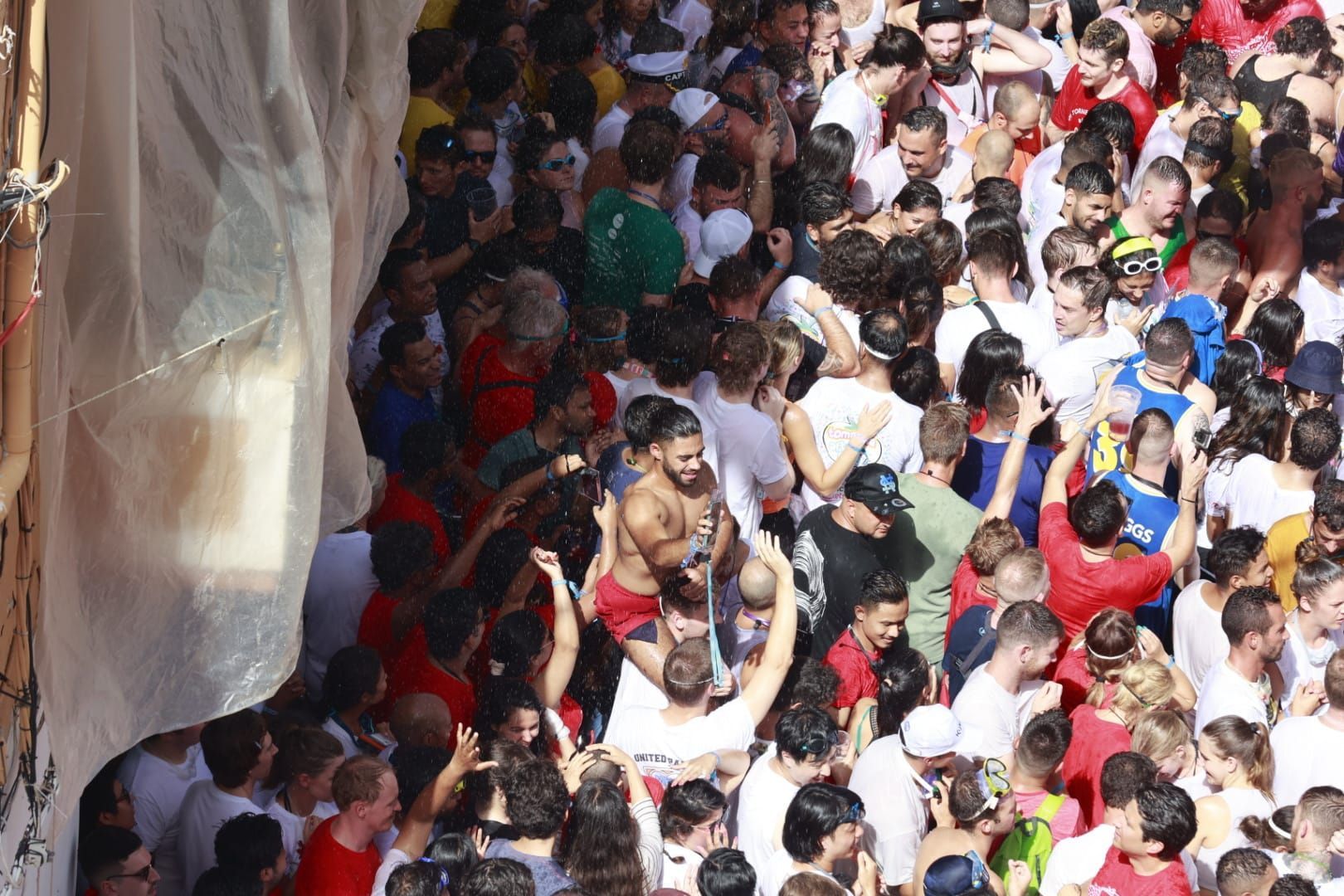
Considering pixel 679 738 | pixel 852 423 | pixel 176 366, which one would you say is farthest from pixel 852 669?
pixel 176 366

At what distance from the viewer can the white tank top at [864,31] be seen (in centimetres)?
930

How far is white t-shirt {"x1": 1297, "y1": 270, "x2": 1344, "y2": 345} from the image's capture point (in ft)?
25.6

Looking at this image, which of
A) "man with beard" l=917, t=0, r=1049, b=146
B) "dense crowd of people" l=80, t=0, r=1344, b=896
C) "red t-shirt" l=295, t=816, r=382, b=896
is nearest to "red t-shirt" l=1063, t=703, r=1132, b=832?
"dense crowd of people" l=80, t=0, r=1344, b=896

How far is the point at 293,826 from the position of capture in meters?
5.07

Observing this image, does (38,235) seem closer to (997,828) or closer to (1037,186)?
(997,828)

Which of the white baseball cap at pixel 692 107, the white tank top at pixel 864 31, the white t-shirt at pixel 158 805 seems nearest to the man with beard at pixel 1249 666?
the white t-shirt at pixel 158 805

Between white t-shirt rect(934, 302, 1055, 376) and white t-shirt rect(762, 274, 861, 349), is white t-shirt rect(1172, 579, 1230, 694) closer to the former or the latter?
white t-shirt rect(934, 302, 1055, 376)

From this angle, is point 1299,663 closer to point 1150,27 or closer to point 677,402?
point 677,402

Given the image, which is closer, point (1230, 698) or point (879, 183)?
point (1230, 698)

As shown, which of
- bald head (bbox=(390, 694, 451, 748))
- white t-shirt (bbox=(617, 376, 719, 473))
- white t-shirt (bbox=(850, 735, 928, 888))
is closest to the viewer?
white t-shirt (bbox=(850, 735, 928, 888))

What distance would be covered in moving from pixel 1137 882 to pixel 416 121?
15.6 ft

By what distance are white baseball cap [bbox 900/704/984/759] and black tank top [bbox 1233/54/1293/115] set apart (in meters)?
5.30

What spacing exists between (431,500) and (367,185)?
4.61 feet

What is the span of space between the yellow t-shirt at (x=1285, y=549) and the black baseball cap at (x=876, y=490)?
5.40 ft
